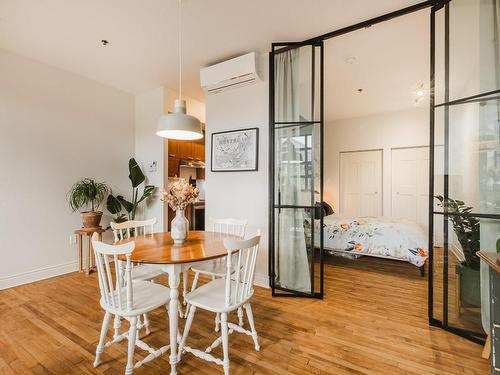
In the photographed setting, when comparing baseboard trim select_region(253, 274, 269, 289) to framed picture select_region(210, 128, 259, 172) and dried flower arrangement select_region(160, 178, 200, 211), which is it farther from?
dried flower arrangement select_region(160, 178, 200, 211)

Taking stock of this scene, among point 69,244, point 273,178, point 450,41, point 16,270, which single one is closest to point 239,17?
point 273,178

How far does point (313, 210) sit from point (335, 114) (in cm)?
385

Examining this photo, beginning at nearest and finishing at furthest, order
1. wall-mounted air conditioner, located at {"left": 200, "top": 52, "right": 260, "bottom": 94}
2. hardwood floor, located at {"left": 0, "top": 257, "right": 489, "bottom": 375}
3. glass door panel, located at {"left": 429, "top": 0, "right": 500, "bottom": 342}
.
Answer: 1. hardwood floor, located at {"left": 0, "top": 257, "right": 489, "bottom": 375}
2. glass door panel, located at {"left": 429, "top": 0, "right": 500, "bottom": 342}
3. wall-mounted air conditioner, located at {"left": 200, "top": 52, "right": 260, "bottom": 94}

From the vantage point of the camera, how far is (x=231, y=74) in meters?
3.13

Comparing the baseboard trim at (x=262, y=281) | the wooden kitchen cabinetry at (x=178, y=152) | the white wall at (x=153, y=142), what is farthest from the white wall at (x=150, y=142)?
the baseboard trim at (x=262, y=281)

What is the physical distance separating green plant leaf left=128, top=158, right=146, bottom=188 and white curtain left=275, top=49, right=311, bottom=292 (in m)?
2.44

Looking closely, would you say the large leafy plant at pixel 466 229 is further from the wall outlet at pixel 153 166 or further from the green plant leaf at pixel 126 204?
the green plant leaf at pixel 126 204

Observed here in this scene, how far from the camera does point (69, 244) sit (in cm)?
364

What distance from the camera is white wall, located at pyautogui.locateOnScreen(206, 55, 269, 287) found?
314cm

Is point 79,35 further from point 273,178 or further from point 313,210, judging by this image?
point 313,210

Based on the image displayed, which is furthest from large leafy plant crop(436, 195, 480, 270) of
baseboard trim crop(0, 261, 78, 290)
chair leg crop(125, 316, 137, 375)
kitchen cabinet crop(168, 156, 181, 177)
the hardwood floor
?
→ baseboard trim crop(0, 261, 78, 290)

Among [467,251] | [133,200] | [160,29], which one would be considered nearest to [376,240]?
[467,251]

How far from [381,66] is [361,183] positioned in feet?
10.0

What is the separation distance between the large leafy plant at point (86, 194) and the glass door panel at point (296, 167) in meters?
2.55
